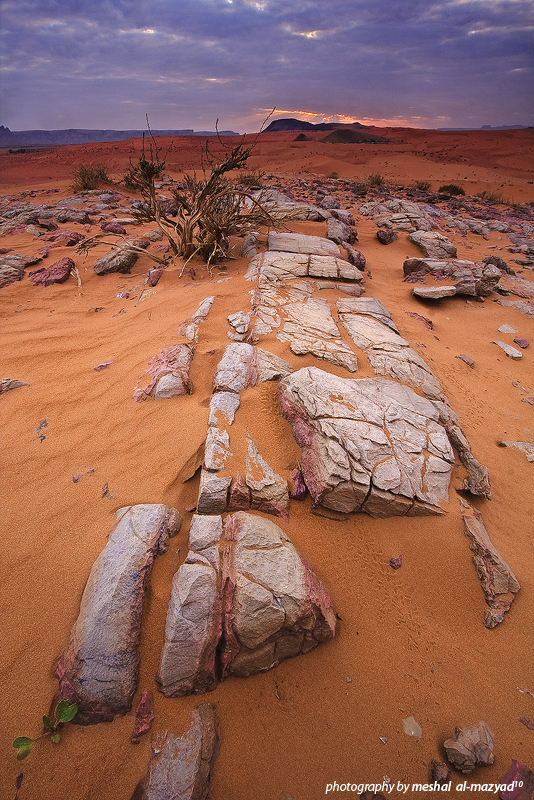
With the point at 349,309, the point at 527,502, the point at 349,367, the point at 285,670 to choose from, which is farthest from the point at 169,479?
the point at 349,309

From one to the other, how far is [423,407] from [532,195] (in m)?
16.5

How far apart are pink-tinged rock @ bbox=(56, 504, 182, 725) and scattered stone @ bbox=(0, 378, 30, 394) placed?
188cm

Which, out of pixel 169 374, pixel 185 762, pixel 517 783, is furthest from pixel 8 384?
pixel 517 783

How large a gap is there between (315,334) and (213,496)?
74.0 inches

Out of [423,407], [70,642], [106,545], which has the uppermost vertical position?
[423,407]

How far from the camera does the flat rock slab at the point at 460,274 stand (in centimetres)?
493

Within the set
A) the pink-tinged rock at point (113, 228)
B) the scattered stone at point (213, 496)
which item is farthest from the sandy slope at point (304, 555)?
the pink-tinged rock at point (113, 228)

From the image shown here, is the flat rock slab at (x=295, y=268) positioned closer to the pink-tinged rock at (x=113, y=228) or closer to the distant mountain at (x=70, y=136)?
the pink-tinged rock at (x=113, y=228)

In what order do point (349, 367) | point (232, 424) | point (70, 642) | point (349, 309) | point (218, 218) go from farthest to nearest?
point (218, 218), point (349, 309), point (349, 367), point (232, 424), point (70, 642)

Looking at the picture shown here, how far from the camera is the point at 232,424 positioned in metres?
2.27

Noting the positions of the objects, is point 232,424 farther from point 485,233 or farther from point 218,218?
point 485,233

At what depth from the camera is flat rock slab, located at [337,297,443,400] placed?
293 centimetres

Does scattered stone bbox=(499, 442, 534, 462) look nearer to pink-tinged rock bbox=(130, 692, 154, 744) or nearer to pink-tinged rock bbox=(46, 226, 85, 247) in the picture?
pink-tinged rock bbox=(130, 692, 154, 744)

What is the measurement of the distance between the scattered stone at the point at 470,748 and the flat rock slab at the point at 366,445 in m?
0.93
